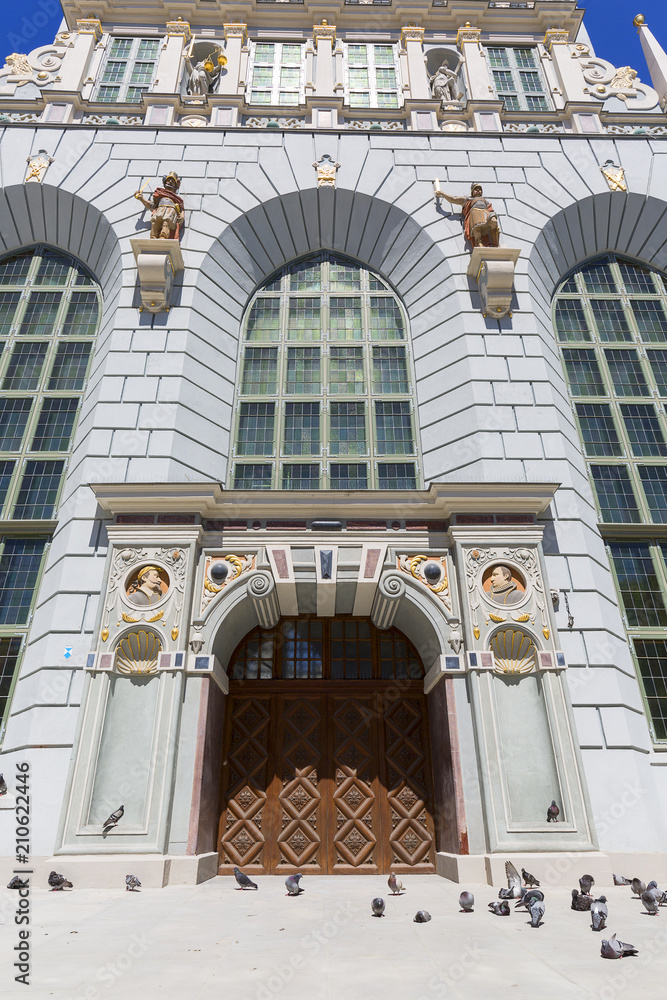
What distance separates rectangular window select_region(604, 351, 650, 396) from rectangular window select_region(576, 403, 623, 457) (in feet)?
2.84

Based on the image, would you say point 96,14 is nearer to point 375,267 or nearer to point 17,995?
point 375,267

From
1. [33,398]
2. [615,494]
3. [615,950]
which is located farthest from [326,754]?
[33,398]

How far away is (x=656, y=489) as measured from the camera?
15.9 m

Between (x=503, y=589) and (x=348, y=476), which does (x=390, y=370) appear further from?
(x=503, y=589)

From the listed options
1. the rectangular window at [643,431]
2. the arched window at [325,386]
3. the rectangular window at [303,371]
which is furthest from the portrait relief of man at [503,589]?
the rectangular window at [303,371]

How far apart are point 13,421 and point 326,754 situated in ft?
37.5

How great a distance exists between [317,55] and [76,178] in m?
10.3

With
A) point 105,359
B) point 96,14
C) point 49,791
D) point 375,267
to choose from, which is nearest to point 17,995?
point 49,791

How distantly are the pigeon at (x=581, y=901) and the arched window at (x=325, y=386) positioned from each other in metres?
9.26

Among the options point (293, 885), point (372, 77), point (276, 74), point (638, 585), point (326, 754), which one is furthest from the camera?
point (276, 74)

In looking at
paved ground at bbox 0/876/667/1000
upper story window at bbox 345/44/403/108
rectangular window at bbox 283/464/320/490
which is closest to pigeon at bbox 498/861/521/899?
paved ground at bbox 0/876/667/1000

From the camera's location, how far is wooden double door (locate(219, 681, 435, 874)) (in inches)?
504

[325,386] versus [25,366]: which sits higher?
[25,366]

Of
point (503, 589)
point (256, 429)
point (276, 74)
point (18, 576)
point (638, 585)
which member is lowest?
point (503, 589)
